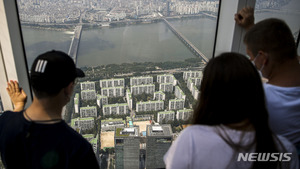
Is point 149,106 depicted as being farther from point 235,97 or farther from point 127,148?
point 235,97

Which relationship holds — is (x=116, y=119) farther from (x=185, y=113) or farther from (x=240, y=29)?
(x=240, y=29)

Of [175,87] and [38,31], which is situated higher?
[38,31]

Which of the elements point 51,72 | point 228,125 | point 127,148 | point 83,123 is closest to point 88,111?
point 83,123

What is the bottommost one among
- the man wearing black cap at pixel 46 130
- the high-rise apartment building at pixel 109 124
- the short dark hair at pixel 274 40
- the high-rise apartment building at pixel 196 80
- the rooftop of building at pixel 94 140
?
the rooftop of building at pixel 94 140

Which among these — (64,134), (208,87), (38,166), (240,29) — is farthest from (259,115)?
(240,29)

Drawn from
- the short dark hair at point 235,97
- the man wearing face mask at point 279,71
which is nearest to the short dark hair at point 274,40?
the man wearing face mask at point 279,71

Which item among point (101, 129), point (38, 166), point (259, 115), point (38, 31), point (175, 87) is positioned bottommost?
point (101, 129)

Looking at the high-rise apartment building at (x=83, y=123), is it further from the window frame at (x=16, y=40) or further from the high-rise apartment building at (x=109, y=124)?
the window frame at (x=16, y=40)
